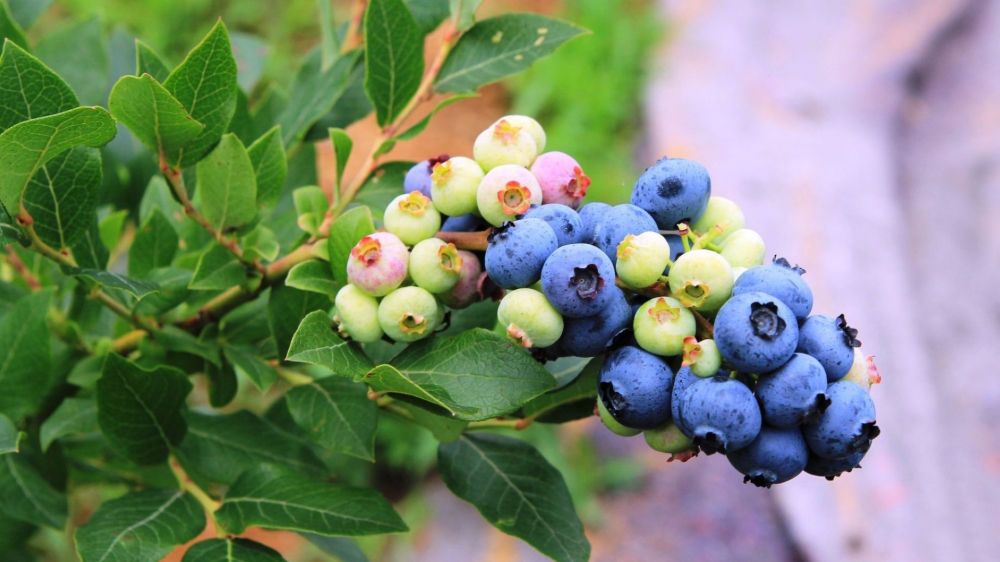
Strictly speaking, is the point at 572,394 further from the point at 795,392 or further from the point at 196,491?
the point at 196,491

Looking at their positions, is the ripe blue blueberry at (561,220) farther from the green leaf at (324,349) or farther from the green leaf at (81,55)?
the green leaf at (81,55)

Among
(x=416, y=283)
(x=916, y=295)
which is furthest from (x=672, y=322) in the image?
(x=916, y=295)

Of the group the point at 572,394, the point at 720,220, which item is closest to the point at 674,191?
the point at 720,220

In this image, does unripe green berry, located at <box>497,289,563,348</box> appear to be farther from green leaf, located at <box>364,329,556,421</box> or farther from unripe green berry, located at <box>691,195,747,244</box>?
unripe green berry, located at <box>691,195,747,244</box>

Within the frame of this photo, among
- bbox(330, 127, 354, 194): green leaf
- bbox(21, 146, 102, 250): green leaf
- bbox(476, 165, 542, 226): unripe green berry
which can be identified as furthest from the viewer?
bbox(330, 127, 354, 194): green leaf

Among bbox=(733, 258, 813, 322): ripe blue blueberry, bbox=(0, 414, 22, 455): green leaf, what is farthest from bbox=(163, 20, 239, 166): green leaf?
bbox=(733, 258, 813, 322): ripe blue blueberry

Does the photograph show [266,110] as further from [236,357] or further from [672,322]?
[672,322]
